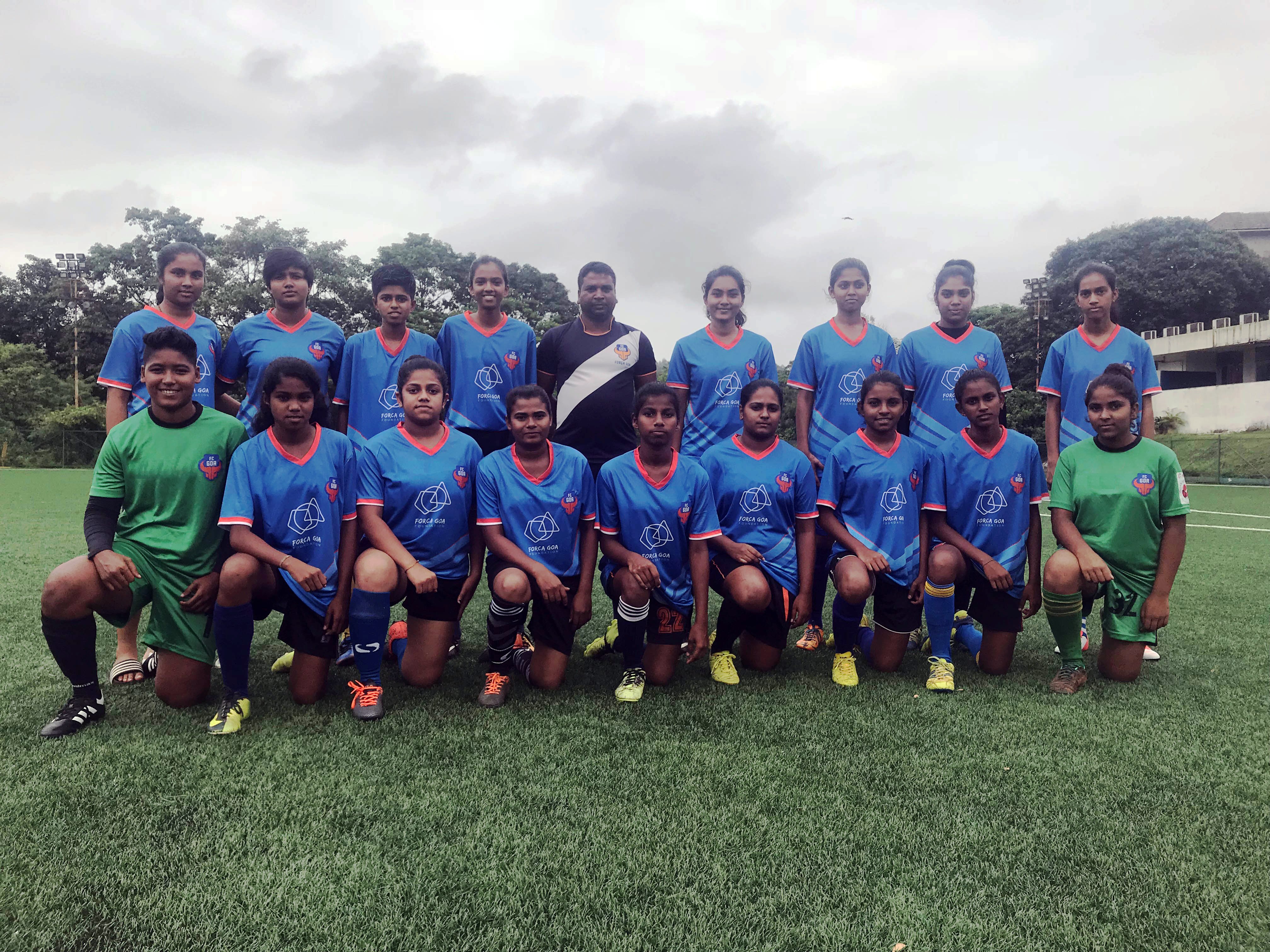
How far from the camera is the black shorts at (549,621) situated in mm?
3453

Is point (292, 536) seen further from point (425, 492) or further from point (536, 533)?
point (536, 533)

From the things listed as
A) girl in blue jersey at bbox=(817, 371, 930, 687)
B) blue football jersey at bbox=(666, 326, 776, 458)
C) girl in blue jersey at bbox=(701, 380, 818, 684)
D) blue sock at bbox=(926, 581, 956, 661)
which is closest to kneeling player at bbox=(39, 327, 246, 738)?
girl in blue jersey at bbox=(701, 380, 818, 684)

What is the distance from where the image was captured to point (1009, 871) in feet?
6.53

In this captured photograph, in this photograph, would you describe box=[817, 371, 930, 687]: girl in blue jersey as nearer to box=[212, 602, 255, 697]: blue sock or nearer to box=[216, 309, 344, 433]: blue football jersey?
box=[212, 602, 255, 697]: blue sock

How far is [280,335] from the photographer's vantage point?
4.04 metres

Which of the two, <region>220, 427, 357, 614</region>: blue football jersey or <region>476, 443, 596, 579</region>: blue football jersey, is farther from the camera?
<region>476, 443, 596, 579</region>: blue football jersey

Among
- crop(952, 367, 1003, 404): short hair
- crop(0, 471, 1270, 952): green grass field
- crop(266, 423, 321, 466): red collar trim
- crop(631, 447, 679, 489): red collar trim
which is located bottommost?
crop(0, 471, 1270, 952): green grass field

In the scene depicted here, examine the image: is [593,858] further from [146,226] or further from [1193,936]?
[146,226]

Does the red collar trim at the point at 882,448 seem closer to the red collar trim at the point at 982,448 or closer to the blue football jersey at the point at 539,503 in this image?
the red collar trim at the point at 982,448

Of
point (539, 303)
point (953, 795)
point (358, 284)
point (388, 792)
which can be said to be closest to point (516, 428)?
point (388, 792)

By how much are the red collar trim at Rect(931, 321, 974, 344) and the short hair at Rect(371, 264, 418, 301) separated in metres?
3.01

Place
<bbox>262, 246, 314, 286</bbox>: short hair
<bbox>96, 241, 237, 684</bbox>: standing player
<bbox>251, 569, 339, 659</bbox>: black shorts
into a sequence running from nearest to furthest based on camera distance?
<bbox>251, 569, 339, 659</bbox>: black shorts < <bbox>96, 241, 237, 684</bbox>: standing player < <bbox>262, 246, 314, 286</bbox>: short hair

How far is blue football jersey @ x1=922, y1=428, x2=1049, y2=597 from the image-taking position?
12.5ft

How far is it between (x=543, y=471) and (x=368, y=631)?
1.03m
